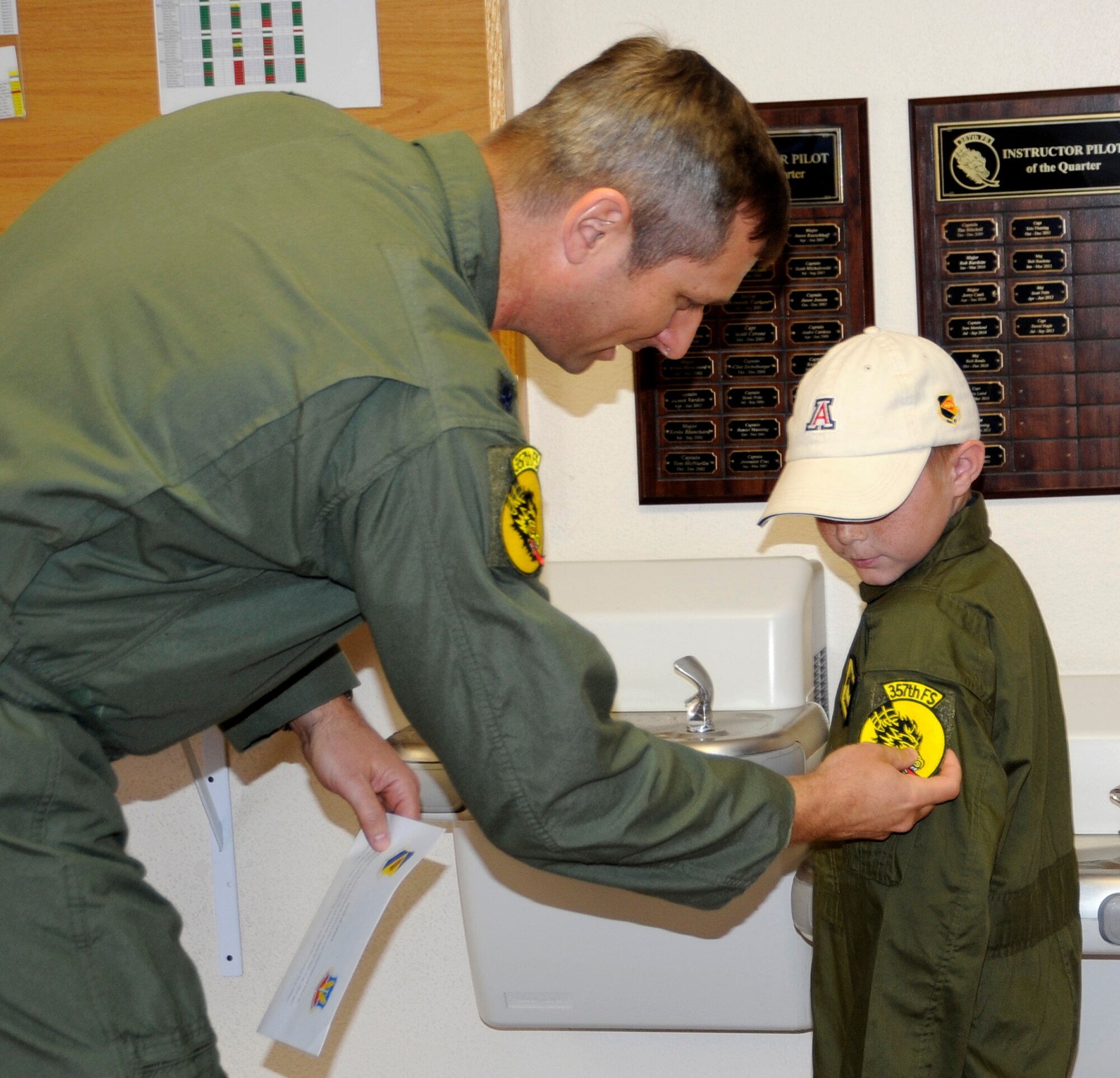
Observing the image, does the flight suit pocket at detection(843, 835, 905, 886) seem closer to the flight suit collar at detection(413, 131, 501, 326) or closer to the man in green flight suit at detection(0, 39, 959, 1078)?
the man in green flight suit at detection(0, 39, 959, 1078)

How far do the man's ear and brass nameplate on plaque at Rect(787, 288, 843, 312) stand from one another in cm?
69

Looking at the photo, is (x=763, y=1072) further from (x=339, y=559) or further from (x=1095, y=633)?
(x=339, y=559)

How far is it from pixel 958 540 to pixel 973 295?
0.47m

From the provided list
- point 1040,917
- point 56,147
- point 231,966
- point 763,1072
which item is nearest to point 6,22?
point 56,147

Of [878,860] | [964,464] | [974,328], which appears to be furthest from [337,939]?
[974,328]

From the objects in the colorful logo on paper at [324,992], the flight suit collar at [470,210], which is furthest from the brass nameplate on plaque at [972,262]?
the colorful logo on paper at [324,992]

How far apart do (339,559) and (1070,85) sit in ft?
4.03

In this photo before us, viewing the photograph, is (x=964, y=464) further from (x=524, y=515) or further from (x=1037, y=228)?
(x=524, y=515)

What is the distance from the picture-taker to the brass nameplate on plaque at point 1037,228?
1.55 metres

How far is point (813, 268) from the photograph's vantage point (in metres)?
1.60

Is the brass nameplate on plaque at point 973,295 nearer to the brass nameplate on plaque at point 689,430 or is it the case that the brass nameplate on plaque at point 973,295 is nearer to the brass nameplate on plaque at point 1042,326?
the brass nameplate on plaque at point 1042,326

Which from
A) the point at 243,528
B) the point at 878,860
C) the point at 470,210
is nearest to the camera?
the point at 243,528

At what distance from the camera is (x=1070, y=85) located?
156 cm

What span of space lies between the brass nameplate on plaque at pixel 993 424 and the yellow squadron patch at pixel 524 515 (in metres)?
0.94
